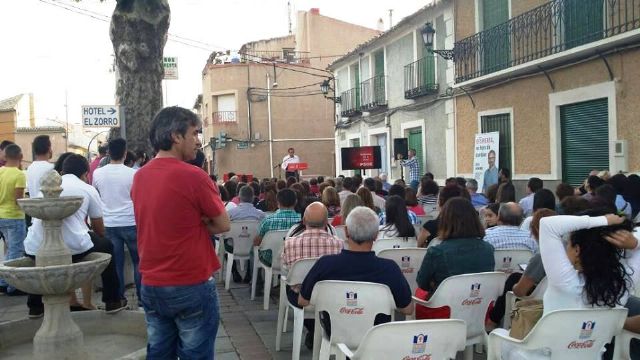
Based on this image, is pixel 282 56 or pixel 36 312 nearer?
pixel 36 312

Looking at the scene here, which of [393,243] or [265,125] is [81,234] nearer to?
[393,243]

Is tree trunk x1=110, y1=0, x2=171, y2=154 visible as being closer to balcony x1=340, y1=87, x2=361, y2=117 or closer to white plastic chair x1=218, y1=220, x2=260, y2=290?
white plastic chair x1=218, y1=220, x2=260, y2=290

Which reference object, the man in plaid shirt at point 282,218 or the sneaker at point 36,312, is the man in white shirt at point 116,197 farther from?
the man in plaid shirt at point 282,218

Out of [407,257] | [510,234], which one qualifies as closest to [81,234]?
[407,257]

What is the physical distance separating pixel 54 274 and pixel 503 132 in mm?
12000

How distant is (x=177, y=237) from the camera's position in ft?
10.6

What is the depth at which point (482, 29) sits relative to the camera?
1490 centimetres

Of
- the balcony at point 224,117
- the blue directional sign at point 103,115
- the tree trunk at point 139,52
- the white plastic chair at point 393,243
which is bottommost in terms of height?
the white plastic chair at point 393,243

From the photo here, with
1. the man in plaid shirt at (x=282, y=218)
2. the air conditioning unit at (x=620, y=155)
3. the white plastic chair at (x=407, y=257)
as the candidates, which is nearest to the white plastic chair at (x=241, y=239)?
the man in plaid shirt at (x=282, y=218)

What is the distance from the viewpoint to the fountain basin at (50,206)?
170 inches

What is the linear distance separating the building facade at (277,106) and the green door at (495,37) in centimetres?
2011

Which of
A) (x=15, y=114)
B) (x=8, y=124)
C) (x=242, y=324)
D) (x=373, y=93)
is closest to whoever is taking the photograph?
(x=242, y=324)

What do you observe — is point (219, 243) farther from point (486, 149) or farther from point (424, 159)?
point (424, 159)

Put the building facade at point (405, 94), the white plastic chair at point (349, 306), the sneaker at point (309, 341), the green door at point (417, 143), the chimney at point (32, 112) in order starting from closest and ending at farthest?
the white plastic chair at point (349, 306), the sneaker at point (309, 341), the building facade at point (405, 94), the green door at point (417, 143), the chimney at point (32, 112)
